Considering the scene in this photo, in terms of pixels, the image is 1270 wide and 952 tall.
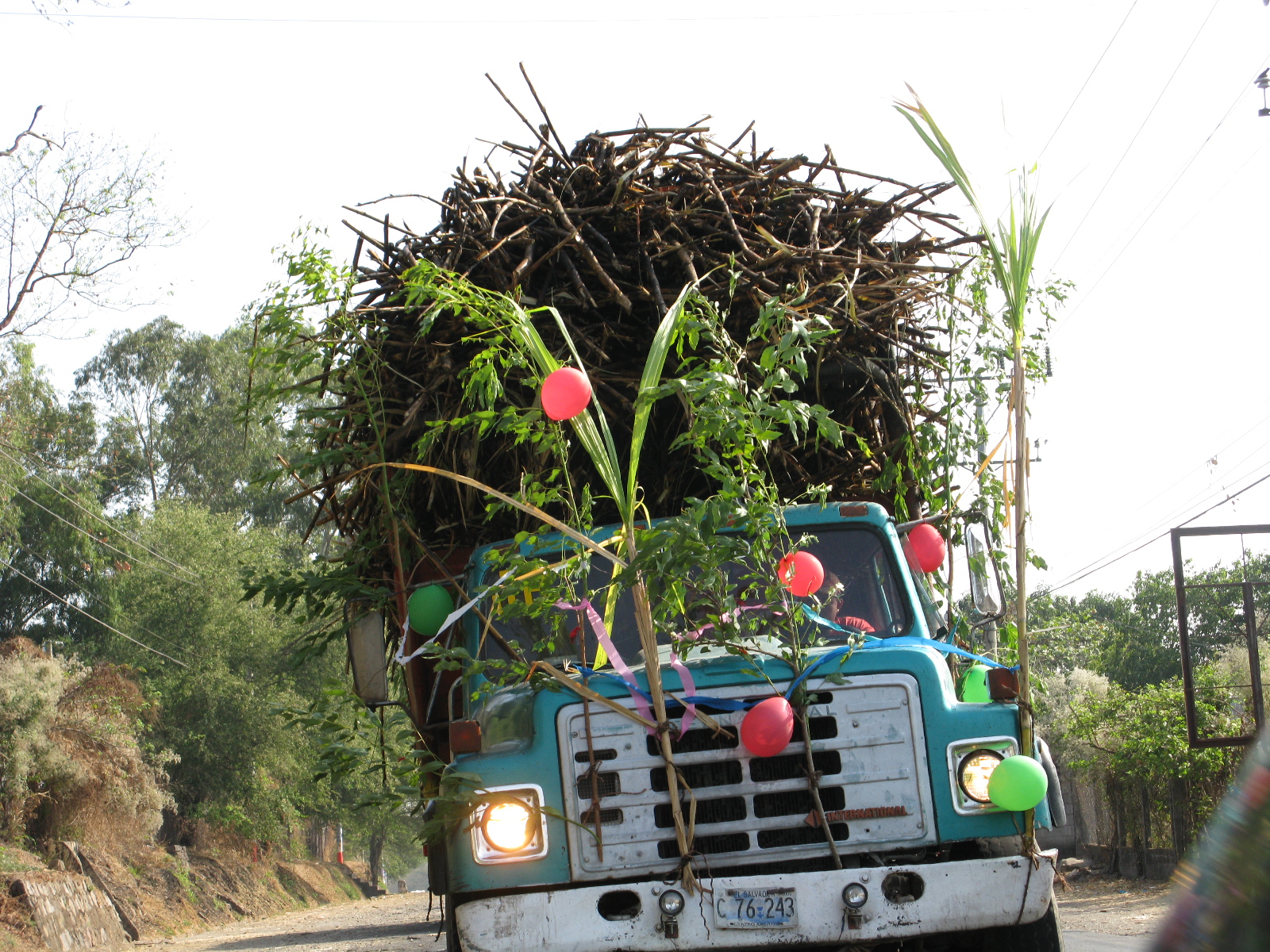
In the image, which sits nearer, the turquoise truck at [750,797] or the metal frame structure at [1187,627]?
the turquoise truck at [750,797]

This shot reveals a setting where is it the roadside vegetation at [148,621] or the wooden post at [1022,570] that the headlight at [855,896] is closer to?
the wooden post at [1022,570]

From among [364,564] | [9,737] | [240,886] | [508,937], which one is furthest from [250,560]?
[508,937]

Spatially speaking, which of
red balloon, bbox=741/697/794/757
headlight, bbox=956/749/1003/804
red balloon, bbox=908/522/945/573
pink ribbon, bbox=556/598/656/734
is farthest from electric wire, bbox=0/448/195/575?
headlight, bbox=956/749/1003/804

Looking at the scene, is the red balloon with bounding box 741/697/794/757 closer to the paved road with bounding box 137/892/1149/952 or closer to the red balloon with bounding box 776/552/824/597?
the red balloon with bounding box 776/552/824/597

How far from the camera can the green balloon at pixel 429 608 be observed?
212 inches

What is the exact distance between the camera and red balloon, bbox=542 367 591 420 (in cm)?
421

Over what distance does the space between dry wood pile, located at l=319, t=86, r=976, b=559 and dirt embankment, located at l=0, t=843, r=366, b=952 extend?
13144 mm

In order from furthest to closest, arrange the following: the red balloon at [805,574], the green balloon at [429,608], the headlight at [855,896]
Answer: the green balloon at [429,608] < the red balloon at [805,574] < the headlight at [855,896]

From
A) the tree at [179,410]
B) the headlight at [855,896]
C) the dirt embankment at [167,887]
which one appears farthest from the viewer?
the tree at [179,410]

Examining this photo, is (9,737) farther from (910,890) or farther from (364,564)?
(910,890)

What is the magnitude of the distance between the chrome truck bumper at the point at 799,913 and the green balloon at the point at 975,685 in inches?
56.1

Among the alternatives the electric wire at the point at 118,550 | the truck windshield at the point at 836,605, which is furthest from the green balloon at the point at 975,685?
the electric wire at the point at 118,550

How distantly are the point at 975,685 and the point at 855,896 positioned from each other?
181 centimetres

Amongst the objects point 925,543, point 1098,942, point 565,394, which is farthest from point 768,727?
point 1098,942
